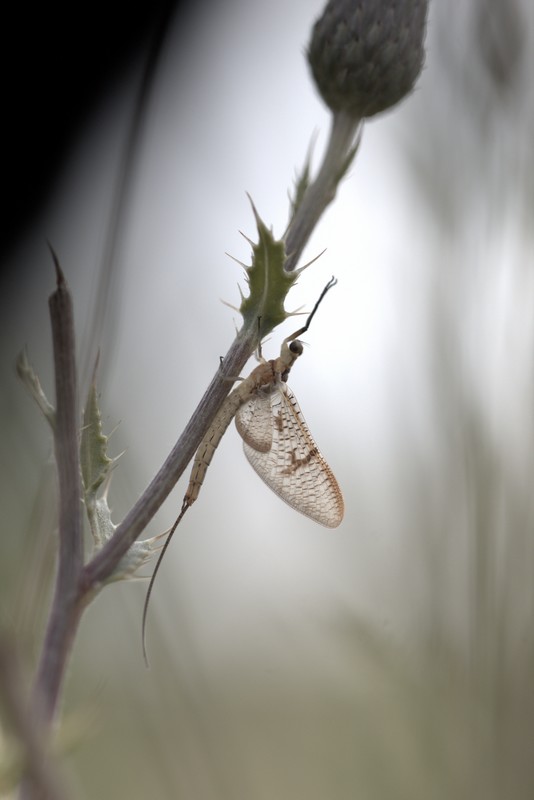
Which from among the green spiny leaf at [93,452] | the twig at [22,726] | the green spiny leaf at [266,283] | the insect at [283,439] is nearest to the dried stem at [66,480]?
the green spiny leaf at [93,452]

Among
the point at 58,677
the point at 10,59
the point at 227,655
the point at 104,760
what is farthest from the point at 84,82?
the point at 58,677

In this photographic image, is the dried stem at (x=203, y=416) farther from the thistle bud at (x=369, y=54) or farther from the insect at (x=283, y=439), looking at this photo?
the insect at (x=283, y=439)

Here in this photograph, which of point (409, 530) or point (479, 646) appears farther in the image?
point (409, 530)

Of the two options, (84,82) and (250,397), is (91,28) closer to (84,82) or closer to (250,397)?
(250,397)

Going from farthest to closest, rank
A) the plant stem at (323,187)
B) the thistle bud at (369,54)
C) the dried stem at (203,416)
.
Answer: the thistle bud at (369,54)
the plant stem at (323,187)
the dried stem at (203,416)

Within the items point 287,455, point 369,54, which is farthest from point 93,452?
point 369,54

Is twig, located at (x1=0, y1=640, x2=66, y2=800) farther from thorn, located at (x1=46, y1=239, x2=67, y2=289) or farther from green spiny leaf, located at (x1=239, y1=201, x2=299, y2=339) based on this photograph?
green spiny leaf, located at (x1=239, y1=201, x2=299, y2=339)
